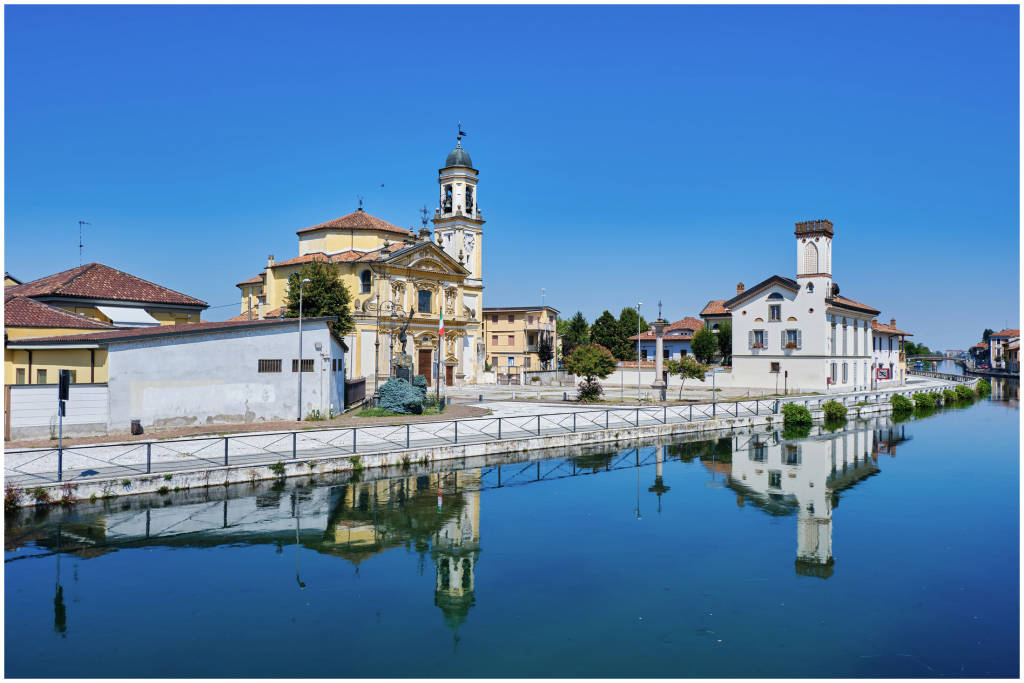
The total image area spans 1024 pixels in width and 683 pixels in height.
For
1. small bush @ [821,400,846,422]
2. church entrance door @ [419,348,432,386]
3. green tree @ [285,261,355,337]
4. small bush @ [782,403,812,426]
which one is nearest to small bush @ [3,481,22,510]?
green tree @ [285,261,355,337]

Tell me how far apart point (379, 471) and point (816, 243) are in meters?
43.3

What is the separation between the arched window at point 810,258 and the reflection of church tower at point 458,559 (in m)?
42.4

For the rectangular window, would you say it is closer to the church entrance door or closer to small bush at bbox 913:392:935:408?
the church entrance door

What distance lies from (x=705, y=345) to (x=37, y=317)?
5430 cm

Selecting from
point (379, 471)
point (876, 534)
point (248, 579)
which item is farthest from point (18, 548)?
point (876, 534)

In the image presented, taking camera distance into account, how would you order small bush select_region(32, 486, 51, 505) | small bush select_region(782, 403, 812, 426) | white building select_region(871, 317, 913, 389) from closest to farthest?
small bush select_region(32, 486, 51, 505) → small bush select_region(782, 403, 812, 426) → white building select_region(871, 317, 913, 389)

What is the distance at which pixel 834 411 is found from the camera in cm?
4047

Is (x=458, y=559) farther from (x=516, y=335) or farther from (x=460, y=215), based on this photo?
(x=516, y=335)

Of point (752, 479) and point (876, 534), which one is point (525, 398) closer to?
point (752, 479)

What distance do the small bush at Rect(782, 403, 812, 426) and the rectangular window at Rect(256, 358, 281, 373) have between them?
24591 mm

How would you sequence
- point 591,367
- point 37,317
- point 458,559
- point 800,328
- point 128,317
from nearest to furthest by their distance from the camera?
point 458,559 < point 37,317 < point 128,317 < point 591,367 < point 800,328

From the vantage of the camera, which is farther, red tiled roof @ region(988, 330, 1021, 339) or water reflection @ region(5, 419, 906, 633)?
red tiled roof @ region(988, 330, 1021, 339)

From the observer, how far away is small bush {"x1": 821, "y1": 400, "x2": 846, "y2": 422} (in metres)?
40.2

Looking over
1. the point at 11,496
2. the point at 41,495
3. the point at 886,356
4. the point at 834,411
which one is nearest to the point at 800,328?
the point at 834,411
